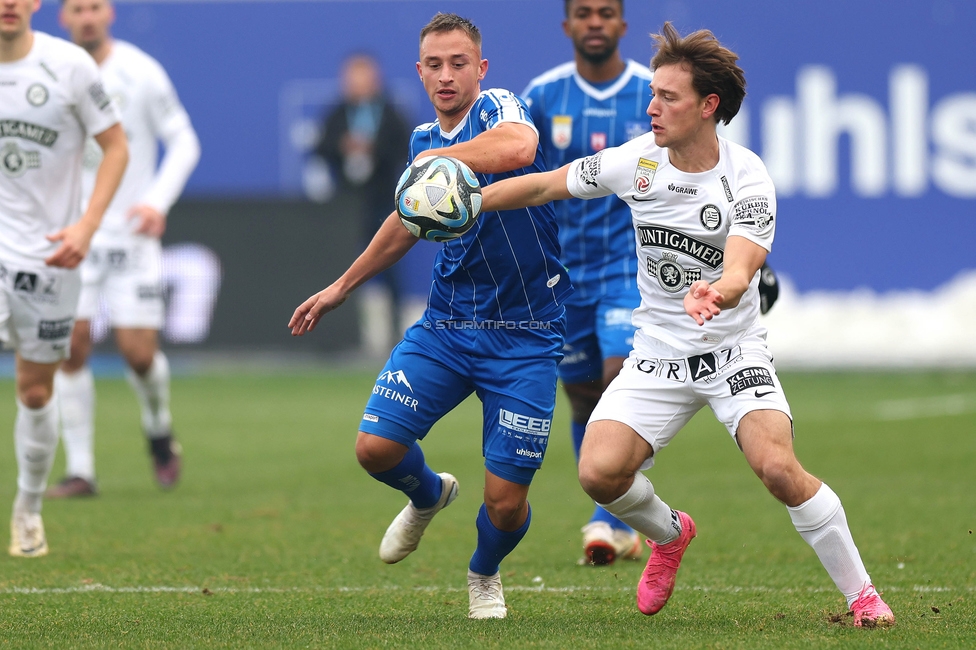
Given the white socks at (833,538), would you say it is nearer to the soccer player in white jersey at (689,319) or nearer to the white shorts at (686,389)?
the soccer player in white jersey at (689,319)

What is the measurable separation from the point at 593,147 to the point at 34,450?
318 cm

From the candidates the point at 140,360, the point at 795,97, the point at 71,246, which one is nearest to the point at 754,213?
the point at 71,246

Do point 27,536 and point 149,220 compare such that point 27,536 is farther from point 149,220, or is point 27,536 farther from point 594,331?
point 594,331

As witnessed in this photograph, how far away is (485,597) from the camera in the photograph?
568cm

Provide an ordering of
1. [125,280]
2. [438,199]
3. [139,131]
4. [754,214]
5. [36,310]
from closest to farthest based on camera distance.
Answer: [438,199] → [754,214] → [36,310] → [125,280] → [139,131]

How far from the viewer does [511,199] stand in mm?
5422

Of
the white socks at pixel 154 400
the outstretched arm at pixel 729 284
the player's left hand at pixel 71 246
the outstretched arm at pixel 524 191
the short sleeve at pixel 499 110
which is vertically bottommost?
the white socks at pixel 154 400

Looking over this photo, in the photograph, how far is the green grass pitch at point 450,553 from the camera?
528cm

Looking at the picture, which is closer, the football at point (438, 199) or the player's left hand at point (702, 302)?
the player's left hand at point (702, 302)

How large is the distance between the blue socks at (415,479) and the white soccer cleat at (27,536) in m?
2.17

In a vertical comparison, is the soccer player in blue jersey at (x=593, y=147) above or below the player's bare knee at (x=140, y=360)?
above

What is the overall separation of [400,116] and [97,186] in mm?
10532

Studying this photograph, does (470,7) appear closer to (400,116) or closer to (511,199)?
(400,116)

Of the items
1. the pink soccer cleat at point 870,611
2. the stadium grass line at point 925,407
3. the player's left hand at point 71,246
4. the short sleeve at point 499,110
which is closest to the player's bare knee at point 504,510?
the pink soccer cleat at point 870,611
